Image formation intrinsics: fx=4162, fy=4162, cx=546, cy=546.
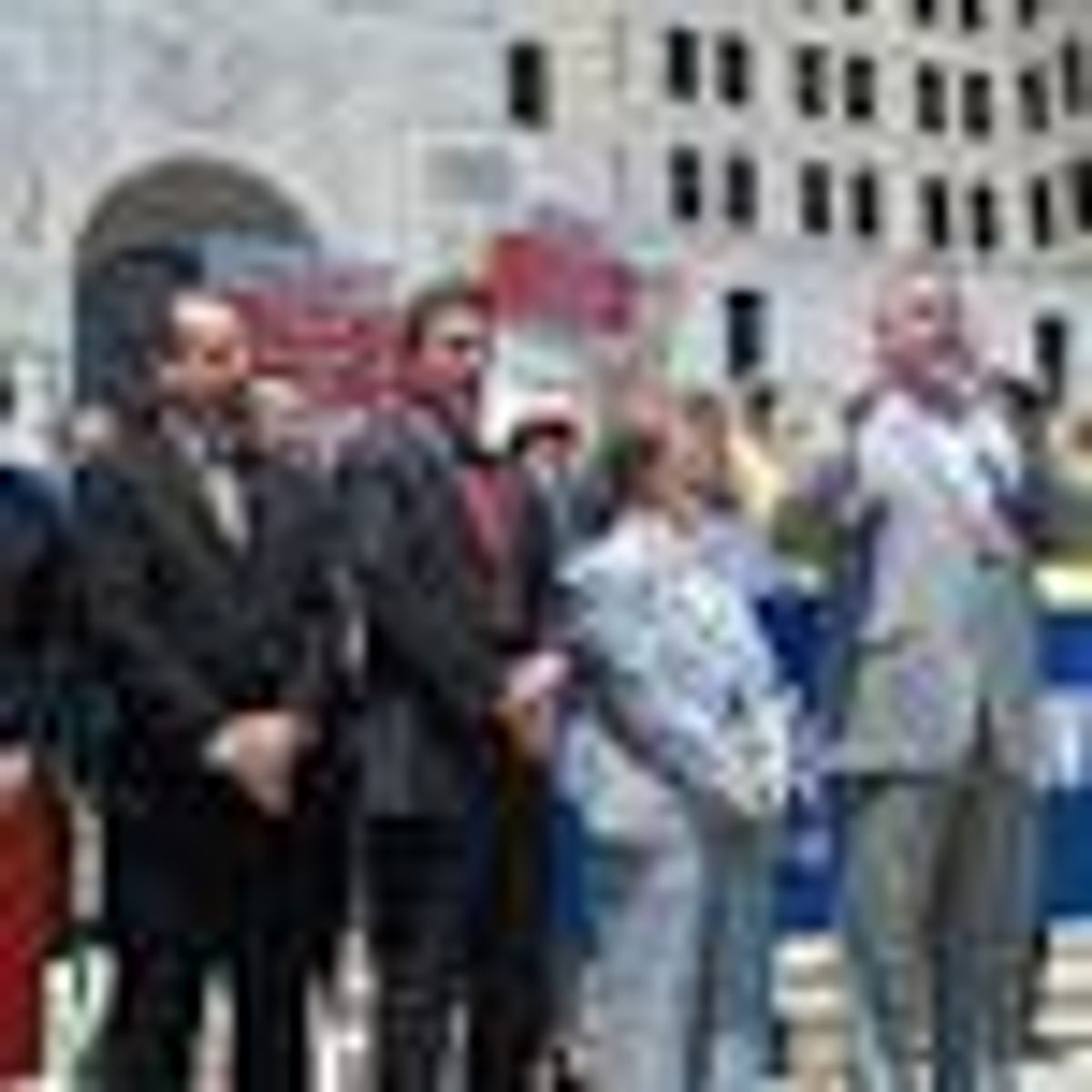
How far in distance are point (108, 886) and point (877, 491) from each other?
176 centimetres

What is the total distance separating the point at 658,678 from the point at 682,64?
6313cm

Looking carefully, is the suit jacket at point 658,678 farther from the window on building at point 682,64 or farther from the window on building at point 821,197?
the window on building at point 821,197

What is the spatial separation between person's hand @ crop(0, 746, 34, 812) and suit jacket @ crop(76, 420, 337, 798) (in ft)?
0.89

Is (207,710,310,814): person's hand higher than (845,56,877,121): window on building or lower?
lower

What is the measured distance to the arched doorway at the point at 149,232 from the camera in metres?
44.9

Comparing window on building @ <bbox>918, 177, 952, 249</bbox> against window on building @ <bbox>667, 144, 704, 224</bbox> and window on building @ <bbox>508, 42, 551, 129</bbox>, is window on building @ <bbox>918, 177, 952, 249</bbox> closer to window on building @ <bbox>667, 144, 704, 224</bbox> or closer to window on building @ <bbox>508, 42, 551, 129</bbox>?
window on building @ <bbox>667, 144, 704, 224</bbox>

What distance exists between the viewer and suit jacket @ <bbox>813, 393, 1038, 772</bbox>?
8391 mm

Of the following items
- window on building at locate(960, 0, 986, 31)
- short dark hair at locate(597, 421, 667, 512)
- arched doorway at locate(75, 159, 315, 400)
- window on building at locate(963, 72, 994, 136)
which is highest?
window on building at locate(960, 0, 986, 31)

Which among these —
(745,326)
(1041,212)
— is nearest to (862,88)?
(1041,212)

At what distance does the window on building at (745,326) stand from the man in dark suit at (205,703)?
6045cm

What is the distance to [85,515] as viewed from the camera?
8164mm

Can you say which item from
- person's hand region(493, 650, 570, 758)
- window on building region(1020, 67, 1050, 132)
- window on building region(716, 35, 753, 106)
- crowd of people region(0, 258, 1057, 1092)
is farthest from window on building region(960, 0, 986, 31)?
person's hand region(493, 650, 570, 758)

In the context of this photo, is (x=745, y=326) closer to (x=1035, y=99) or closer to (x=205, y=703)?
(x=1035, y=99)

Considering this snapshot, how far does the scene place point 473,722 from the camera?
840cm
